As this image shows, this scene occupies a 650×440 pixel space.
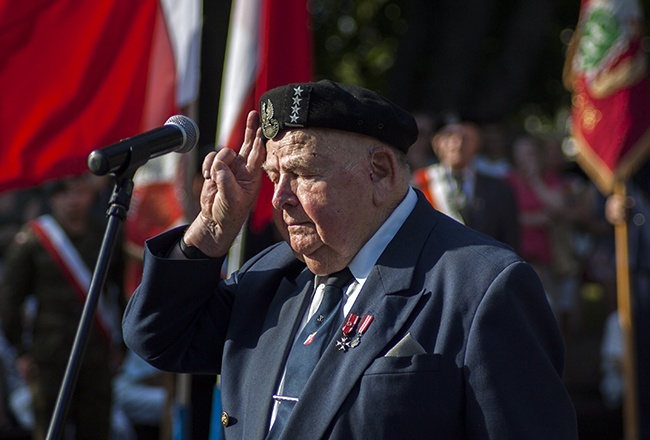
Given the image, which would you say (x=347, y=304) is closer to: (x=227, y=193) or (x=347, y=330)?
(x=347, y=330)

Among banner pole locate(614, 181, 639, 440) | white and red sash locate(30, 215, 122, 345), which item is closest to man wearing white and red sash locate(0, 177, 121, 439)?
white and red sash locate(30, 215, 122, 345)

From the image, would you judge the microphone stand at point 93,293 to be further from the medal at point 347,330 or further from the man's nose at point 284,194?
the medal at point 347,330

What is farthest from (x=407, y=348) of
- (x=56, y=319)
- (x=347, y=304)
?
(x=56, y=319)

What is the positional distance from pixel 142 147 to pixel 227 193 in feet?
0.83

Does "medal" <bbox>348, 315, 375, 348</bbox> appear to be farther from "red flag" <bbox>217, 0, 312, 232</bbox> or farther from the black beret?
"red flag" <bbox>217, 0, 312, 232</bbox>

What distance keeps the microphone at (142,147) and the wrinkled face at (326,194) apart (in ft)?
0.95

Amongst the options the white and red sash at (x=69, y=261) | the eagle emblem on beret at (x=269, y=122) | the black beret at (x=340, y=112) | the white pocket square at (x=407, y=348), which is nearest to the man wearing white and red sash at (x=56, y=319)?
the white and red sash at (x=69, y=261)

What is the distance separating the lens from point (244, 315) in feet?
9.30

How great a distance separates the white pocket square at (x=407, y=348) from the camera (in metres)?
2.38

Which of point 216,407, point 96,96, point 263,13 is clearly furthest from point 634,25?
point 216,407

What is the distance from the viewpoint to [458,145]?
6645 mm

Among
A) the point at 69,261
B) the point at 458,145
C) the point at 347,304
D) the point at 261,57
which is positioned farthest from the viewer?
the point at 458,145

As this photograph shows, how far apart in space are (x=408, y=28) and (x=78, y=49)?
8.93 meters

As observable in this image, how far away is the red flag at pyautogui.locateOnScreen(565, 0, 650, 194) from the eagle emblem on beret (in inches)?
205
